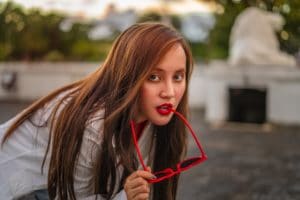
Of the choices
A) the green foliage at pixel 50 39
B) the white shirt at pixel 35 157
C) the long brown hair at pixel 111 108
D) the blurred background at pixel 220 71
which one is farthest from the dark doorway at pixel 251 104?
A: the long brown hair at pixel 111 108

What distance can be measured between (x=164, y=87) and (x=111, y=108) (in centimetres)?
20

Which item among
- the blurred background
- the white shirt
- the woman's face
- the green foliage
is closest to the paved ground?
the blurred background

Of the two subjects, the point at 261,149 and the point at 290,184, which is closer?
the point at 290,184

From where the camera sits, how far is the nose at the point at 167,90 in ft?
6.07

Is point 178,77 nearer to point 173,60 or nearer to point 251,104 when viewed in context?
point 173,60

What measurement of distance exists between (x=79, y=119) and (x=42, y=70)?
1443cm

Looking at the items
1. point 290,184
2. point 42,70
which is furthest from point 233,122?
point 42,70

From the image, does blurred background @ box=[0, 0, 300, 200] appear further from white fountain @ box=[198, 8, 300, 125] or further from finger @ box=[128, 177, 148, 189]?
finger @ box=[128, 177, 148, 189]

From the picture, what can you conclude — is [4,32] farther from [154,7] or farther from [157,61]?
[157,61]

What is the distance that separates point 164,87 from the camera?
186cm

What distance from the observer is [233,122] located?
33.3ft

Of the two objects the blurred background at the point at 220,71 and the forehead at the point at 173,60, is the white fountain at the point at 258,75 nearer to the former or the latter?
the blurred background at the point at 220,71

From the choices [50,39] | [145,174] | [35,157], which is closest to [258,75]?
[35,157]

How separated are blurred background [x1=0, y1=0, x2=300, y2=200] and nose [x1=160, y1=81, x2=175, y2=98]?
668 millimetres
